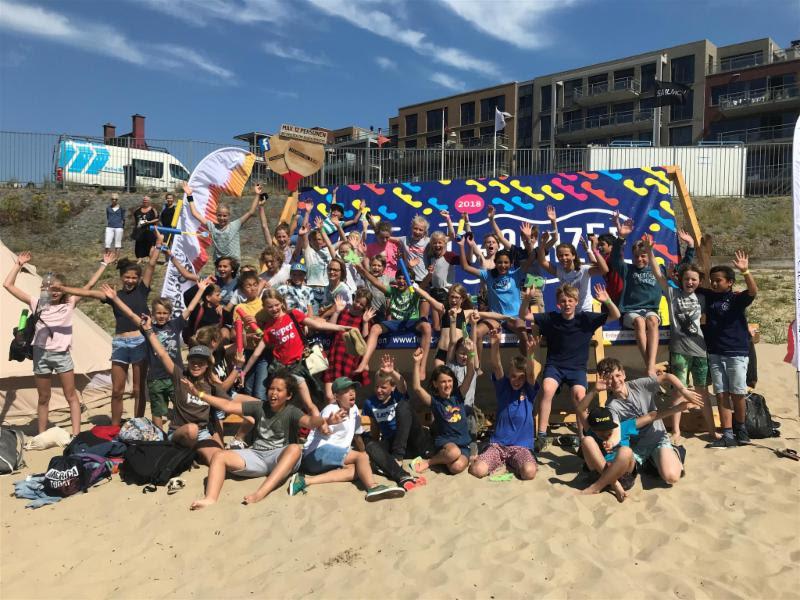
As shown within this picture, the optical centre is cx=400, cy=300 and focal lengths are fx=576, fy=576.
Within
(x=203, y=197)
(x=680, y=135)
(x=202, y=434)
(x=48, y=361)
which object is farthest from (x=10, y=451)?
(x=680, y=135)

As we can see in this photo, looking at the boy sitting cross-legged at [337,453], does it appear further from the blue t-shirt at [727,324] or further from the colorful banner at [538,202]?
the blue t-shirt at [727,324]

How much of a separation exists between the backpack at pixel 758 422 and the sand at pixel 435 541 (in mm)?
500

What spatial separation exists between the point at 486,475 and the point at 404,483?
0.73 meters

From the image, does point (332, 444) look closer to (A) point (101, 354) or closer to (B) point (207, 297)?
(B) point (207, 297)

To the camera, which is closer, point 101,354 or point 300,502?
point 300,502

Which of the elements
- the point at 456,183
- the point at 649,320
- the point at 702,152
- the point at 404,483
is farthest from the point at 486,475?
the point at 702,152

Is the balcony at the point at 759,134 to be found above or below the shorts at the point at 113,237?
above

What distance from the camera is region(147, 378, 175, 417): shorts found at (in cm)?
605

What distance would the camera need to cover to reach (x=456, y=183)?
866 centimetres

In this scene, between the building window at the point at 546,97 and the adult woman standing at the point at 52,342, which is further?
the building window at the point at 546,97

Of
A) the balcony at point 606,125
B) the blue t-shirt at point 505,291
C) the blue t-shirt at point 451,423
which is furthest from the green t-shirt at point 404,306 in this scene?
the balcony at point 606,125

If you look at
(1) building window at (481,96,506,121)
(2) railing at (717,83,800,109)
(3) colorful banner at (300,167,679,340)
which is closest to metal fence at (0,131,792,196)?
(3) colorful banner at (300,167,679,340)

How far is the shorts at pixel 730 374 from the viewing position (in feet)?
17.8

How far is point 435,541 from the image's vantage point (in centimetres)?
397
